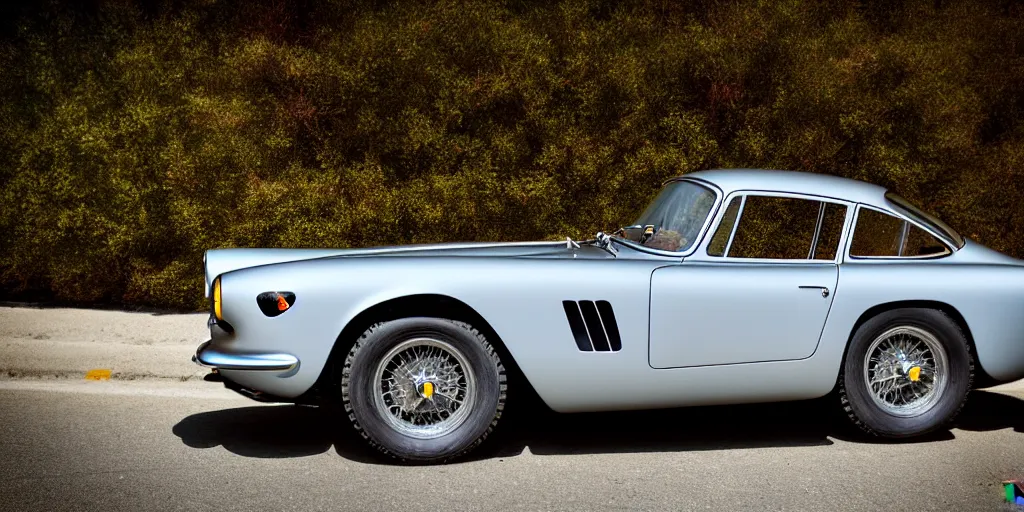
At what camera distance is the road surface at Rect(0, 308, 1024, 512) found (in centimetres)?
405

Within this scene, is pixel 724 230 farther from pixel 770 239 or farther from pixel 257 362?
pixel 257 362

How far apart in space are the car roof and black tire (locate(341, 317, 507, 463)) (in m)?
1.61

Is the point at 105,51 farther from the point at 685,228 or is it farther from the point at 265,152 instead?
the point at 685,228

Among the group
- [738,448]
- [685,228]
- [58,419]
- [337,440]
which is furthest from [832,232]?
[58,419]

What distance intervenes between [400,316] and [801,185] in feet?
7.44

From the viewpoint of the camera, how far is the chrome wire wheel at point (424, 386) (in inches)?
178

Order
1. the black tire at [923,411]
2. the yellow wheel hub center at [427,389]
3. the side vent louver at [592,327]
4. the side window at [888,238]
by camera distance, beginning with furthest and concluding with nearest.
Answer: the side window at [888,238]
the black tire at [923,411]
the side vent louver at [592,327]
the yellow wheel hub center at [427,389]

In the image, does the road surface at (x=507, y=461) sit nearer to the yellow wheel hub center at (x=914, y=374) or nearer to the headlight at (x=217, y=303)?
the yellow wheel hub center at (x=914, y=374)

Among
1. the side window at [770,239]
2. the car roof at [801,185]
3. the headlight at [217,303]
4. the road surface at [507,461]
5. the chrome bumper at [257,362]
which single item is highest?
the car roof at [801,185]

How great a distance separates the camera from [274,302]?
446 cm

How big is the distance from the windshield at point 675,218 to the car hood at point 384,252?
273mm

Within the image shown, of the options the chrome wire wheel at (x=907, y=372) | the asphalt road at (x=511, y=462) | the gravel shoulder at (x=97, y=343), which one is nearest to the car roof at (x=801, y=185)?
the chrome wire wheel at (x=907, y=372)

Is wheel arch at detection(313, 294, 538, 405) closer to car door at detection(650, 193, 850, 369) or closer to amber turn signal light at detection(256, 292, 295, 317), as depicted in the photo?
amber turn signal light at detection(256, 292, 295, 317)

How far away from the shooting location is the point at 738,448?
493 centimetres
